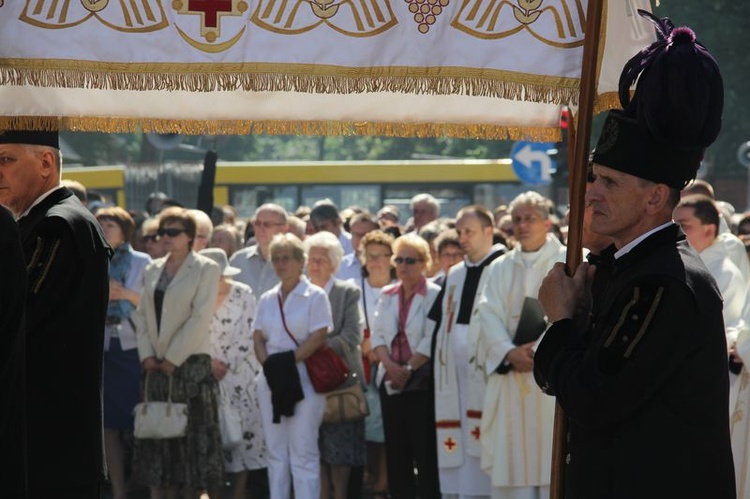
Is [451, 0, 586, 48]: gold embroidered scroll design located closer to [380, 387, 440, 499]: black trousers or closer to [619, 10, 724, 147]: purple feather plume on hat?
[619, 10, 724, 147]: purple feather plume on hat

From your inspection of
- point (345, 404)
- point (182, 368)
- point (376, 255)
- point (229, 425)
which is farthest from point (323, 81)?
point (376, 255)

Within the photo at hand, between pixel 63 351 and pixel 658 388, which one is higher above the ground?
pixel 63 351

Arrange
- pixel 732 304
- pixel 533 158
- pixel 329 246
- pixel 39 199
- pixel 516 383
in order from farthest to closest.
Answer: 1. pixel 533 158
2. pixel 329 246
3. pixel 516 383
4. pixel 732 304
5. pixel 39 199

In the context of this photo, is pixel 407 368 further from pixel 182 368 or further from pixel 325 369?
pixel 182 368

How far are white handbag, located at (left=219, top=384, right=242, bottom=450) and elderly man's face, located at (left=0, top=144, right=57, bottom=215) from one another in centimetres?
511

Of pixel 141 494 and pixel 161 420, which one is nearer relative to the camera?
pixel 161 420

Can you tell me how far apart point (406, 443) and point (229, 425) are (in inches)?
54.4

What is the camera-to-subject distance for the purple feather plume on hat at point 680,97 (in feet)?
13.3

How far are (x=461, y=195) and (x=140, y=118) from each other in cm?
1834

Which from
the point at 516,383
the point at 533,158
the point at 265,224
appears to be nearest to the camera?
the point at 516,383

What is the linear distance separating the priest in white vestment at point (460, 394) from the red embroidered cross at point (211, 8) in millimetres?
4766

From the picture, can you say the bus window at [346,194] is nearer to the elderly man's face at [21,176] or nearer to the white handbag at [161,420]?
the white handbag at [161,420]

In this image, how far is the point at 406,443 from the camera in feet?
32.7

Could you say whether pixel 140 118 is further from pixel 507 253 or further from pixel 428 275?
pixel 428 275
